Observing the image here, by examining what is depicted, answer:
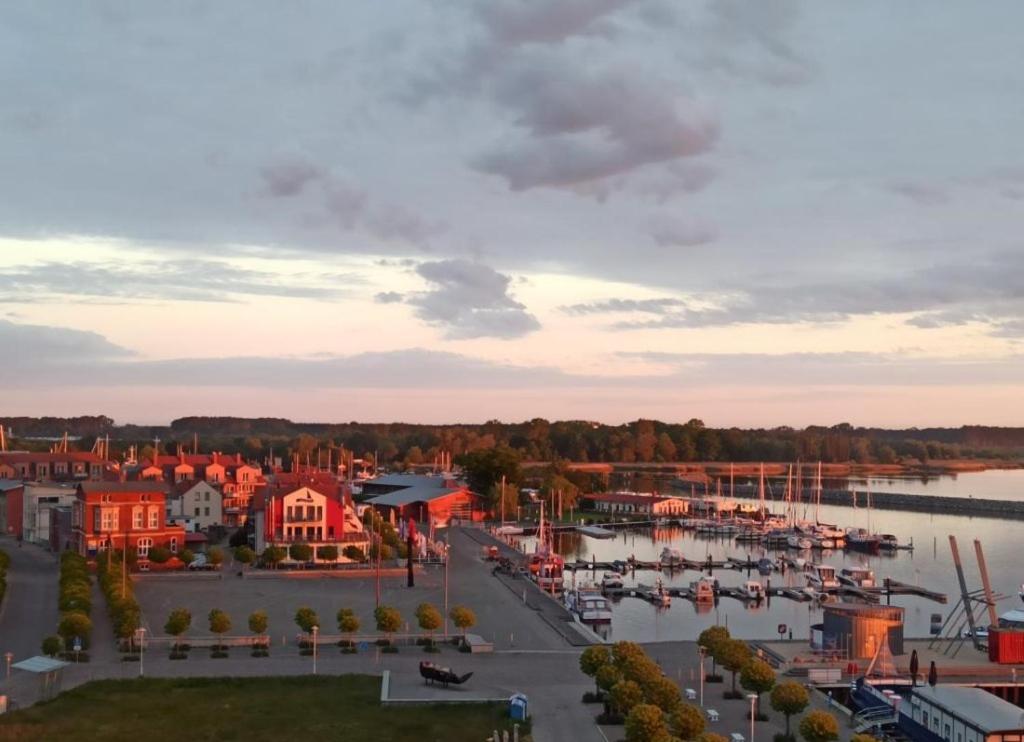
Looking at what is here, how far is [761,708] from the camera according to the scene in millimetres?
22141

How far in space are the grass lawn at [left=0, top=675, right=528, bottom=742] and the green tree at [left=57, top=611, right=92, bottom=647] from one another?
3.54 meters

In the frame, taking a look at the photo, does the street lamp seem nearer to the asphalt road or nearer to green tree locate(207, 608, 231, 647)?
green tree locate(207, 608, 231, 647)

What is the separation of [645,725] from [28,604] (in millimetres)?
22407

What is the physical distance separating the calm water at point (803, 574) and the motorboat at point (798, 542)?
876 mm

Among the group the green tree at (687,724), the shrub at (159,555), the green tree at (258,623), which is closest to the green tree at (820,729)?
the green tree at (687,724)

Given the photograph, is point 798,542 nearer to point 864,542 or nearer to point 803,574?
point 864,542

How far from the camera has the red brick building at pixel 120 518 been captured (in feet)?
141

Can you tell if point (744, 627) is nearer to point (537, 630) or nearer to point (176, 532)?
point (537, 630)

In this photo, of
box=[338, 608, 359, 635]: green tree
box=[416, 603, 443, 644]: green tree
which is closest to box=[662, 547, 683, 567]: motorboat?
box=[416, 603, 443, 644]: green tree

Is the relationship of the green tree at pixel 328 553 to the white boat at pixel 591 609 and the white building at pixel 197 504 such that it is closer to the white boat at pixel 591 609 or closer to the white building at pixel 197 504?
the white boat at pixel 591 609

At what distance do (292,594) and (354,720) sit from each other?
17.3m

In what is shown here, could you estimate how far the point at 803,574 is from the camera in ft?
169

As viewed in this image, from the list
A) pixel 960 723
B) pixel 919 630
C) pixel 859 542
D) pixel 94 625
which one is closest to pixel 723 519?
pixel 859 542

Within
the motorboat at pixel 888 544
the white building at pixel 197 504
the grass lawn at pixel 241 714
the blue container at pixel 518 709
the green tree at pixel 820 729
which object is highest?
the white building at pixel 197 504
